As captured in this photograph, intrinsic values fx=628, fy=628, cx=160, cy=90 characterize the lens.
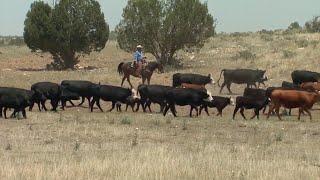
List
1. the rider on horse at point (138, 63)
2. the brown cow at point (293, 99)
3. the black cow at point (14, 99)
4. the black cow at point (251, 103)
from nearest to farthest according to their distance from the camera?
the black cow at point (14, 99) → the brown cow at point (293, 99) → the black cow at point (251, 103) → the rider on horse at point (138, 63)

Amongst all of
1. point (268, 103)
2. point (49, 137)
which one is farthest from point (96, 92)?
point (49, 137)

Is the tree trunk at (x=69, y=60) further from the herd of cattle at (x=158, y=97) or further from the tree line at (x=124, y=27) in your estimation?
the herd of cattle at (x=158, y=97)

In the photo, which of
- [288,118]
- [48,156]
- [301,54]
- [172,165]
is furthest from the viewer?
[301,54]

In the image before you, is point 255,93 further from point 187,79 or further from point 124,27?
point 124,27

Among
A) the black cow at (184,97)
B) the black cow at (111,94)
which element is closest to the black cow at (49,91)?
the black cow at (111,94)

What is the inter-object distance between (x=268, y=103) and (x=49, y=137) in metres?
9.38

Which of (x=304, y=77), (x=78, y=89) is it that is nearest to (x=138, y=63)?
(x=78, y=89)

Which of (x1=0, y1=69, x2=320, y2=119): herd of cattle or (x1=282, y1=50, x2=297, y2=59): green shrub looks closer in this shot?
(x1=0, y1=69, x2=320, y2=119): herd of cattle

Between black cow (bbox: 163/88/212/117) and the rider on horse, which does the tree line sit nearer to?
the rider on horse

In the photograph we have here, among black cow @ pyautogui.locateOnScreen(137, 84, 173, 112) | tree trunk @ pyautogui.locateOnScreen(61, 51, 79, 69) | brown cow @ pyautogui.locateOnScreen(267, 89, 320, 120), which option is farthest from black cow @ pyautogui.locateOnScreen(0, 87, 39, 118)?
tree trunk @ pyautogui.locateOnScreen(61, 51, 79, 69)

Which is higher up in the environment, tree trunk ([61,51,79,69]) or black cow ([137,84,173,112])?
tree trunk ([61,51,79,69])

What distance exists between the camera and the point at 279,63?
126 ft

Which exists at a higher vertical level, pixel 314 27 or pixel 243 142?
pixel 314 27

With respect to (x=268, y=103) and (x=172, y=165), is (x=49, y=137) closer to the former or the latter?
(x=172, y=165)
